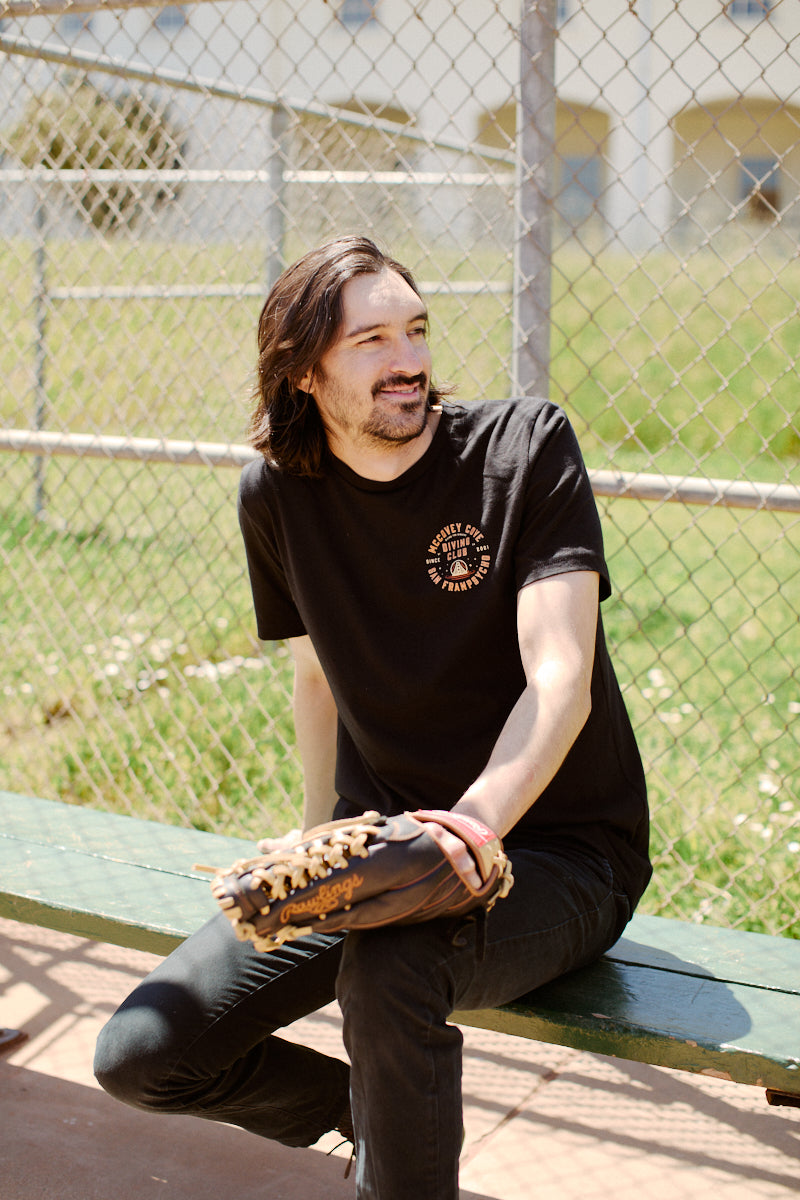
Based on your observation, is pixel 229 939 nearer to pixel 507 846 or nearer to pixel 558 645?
pixel 507 846

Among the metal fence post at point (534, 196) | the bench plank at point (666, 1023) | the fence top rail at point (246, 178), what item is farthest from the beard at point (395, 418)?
the fence top rail at point (246, 178)

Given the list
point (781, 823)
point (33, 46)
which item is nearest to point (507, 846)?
point (781, 823)

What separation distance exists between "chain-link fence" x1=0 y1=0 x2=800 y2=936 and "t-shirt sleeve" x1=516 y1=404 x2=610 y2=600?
0.49m

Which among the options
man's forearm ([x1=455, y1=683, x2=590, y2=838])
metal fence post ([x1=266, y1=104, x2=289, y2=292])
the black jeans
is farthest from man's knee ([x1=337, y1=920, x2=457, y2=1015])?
metal fence post ([x1=266, y1=104, x2=289, y2=292])

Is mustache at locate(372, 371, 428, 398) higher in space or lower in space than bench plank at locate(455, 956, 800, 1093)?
higher

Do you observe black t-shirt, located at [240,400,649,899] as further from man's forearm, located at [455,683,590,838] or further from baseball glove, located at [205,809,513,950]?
baseball glove, located at [205,809,513,950]

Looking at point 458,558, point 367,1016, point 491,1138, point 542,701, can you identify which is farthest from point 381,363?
point 491,1138

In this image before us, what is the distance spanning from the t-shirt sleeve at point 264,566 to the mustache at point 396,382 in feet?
0.97

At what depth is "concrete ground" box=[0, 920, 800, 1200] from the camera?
2166mm

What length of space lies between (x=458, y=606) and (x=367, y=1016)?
695mm

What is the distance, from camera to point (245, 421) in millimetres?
6004

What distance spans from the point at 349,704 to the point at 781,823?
6.38ft

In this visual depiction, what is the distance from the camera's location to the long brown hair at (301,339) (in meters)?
2.00

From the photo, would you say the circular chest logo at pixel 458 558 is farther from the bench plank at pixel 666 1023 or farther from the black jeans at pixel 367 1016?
the bench plank at pixel 666 1023
